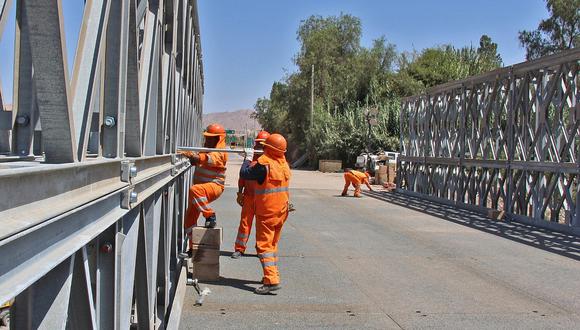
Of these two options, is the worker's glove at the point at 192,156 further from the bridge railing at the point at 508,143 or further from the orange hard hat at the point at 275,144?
the bridge railing at the point at 508,143

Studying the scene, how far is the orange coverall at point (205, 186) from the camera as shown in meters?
8.30

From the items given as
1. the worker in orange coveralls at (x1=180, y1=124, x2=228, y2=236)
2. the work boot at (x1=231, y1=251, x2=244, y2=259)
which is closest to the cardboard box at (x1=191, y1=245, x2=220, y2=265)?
the worker in orange coveralls at (x1=180, y1=124, x2=228, y2=236)

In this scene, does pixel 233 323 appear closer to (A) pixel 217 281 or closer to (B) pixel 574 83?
(A) pixel 217 281

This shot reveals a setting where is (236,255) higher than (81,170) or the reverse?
the reverse

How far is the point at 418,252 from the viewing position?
34.5ft

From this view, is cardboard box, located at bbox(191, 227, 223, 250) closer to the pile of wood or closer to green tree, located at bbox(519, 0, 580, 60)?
the pile of wood

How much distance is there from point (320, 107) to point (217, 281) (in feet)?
146

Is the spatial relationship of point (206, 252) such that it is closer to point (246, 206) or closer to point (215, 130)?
point (246, 206)

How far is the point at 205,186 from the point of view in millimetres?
8438

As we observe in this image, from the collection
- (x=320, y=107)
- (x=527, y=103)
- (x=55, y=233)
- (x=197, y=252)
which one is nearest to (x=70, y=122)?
(x=55, y=233)

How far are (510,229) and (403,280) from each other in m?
6.51

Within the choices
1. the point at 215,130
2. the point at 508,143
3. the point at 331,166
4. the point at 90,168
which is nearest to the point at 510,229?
the point at 508,143

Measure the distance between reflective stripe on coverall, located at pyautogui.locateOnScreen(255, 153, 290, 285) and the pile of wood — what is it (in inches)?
24.2

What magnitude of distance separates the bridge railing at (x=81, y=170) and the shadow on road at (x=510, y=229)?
8693 millimetres
